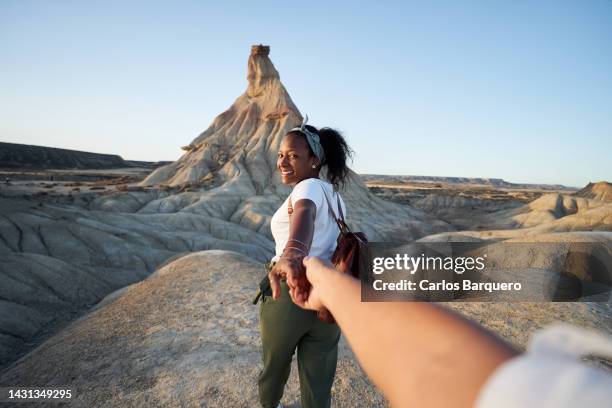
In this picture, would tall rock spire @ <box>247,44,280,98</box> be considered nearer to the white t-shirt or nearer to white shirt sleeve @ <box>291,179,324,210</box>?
the white t-shirt

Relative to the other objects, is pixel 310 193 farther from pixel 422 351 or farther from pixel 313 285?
pixel 422 351

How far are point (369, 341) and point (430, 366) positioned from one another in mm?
195

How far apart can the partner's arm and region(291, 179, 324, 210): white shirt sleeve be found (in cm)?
4

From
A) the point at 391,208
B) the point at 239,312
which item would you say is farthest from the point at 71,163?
the point at 239,312

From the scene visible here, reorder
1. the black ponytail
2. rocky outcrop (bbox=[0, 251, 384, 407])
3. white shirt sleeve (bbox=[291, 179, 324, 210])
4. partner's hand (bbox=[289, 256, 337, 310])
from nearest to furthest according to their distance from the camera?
partner's hand (bbox=[289, 256, 337, 310]), white shirt sleeve (bbox=[291, 179, 324, 210]), the black ponytail, rocky outcrop (bbox=[0, 251, 384, 407])

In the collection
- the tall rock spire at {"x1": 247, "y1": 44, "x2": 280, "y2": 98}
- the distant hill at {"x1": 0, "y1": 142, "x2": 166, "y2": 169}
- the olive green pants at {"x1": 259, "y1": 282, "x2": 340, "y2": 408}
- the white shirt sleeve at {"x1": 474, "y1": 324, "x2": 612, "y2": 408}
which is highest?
the tall rock spire at {"x1": 247, "y1": 44, "x2": 280, "y2": 98}

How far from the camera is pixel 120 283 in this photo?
1504 cm

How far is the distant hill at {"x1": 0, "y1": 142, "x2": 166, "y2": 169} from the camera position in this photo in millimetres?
79375

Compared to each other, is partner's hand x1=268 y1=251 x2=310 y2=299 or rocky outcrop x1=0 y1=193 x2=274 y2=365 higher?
partner's hand x1=268 y1=251 x2=310 y2=299

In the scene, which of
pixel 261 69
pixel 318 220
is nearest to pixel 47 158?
pixel 261 69

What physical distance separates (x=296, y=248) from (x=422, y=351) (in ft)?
2.99

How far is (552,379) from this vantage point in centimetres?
44

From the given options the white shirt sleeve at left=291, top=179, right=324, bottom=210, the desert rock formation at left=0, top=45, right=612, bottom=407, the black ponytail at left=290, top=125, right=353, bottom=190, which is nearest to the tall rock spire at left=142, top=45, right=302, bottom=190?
the desert rock formation at left=0, top=45, right=612, bottom=407

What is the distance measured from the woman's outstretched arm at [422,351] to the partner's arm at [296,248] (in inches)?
16.0
